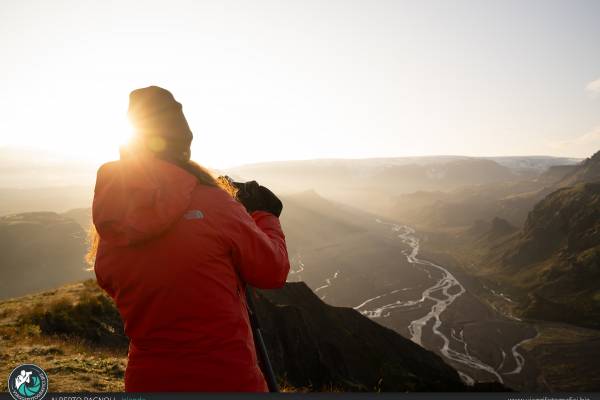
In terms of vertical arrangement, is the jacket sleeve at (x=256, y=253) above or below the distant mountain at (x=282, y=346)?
above

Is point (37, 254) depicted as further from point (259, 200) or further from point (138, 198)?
point (138, 198)

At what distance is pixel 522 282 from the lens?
499 ft

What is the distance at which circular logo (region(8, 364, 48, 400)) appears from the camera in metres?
2.99

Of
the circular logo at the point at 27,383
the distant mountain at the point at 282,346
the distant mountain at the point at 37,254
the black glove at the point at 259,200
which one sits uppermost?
the black glove at the point at 259,200

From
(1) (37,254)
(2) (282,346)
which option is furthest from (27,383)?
(1) (37,254)

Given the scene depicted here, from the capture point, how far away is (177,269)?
6.67 ft

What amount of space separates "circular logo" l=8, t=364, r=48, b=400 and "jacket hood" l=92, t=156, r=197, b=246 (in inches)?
70.2

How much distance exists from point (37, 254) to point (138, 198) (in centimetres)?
18511

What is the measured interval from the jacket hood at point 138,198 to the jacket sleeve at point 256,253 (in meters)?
0.34

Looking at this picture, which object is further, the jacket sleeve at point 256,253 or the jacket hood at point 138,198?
the jacket sleeve at point 256,253

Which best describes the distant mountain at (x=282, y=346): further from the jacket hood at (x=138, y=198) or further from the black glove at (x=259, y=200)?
the jacket hood at (x=138, y=198)

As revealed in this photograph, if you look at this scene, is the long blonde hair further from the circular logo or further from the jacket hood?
the circular logo

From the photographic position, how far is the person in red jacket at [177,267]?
80.2 inches

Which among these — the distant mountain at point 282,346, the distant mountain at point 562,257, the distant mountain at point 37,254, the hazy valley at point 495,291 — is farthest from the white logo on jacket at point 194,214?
the distant mountain at point 37,254
